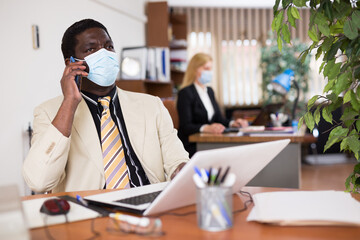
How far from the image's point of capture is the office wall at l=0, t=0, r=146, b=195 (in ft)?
8.75

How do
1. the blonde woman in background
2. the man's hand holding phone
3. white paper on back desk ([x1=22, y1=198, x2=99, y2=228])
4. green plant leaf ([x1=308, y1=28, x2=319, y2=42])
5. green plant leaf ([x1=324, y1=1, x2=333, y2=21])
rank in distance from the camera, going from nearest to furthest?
white paper on back desk ([x1=22, y1=198, x2=99, y2=228])
green plant leaf ([x1=324, y1=1, x2=333, y2=21])
green plant leaf ([x1=308, y1=28, x2=319, y2=42])
the man's hand holding phone
the blonde woman in background

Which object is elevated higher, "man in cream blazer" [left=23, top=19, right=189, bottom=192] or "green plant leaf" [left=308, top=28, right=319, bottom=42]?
"green plant leaf" [left=308, top=28, right=319, bottom=42]

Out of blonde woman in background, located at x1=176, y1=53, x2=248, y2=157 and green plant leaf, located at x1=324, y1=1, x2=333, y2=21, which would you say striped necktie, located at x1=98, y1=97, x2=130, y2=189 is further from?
blonde woman in background, located at x1=176, y1=53, x2=248, y2=157

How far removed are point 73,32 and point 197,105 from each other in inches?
86.1

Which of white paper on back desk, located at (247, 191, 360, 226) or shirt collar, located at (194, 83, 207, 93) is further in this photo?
shirt collar, located at (194, 83, 207, 93)

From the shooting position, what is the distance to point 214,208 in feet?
2.64

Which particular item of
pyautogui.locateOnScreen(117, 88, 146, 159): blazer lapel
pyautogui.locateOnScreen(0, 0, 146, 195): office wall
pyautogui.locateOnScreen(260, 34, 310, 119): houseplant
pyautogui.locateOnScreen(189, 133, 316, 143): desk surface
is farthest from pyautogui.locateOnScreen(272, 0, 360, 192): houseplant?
pyautogui.locateOnScreen(260, 34, 310, 119): houseplant

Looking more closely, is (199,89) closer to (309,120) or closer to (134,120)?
(134,120)

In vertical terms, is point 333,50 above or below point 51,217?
above

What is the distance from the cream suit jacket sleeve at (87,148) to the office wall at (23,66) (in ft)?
4.00

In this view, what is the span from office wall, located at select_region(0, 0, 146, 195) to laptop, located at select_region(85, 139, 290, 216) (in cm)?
182

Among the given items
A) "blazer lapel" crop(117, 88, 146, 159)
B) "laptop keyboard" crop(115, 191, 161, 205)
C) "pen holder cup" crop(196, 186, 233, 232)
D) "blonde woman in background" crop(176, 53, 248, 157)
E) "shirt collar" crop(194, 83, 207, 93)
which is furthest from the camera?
"shirt collar" crop(194, 83, 207, 93)

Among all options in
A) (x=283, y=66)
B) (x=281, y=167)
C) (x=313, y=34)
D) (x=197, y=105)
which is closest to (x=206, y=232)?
(x=313, y=34)

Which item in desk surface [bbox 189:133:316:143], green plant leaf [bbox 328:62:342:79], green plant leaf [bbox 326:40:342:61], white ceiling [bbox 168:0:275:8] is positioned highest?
white ceiling [bbox 168:0:275:8]
